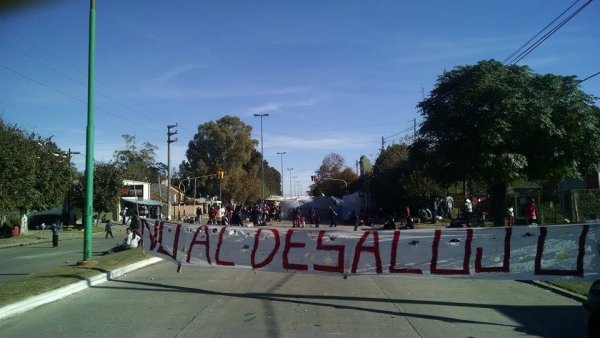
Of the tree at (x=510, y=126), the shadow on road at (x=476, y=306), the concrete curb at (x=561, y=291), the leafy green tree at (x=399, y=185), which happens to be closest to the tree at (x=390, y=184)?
the leafy green tree at (x=399, y=185)

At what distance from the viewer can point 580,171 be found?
24.2m

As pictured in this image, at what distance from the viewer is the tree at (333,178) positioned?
332 ft

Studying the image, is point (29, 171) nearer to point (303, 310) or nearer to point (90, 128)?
point (90, 128)

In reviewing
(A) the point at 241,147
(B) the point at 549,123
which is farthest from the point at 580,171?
(A) the point at 241,147

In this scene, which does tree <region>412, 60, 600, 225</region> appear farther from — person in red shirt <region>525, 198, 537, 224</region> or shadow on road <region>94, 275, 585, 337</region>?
shadow on road <region>94, 275, 585, 337</region>

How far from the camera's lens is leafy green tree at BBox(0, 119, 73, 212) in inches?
1241

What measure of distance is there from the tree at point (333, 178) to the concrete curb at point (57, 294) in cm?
7931

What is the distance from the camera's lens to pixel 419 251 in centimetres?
1131

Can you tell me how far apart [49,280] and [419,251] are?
8152mm

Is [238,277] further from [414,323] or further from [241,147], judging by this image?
[241,147]

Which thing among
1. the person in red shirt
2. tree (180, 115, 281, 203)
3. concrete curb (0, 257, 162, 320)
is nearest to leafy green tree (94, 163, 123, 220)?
tree (180, 115, 281, 203)

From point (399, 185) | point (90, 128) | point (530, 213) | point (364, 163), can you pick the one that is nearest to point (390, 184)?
point (399, 185)

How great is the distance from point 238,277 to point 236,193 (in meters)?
72.0

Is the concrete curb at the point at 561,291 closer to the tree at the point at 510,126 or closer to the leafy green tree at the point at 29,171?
the tree at the point at 510,126
